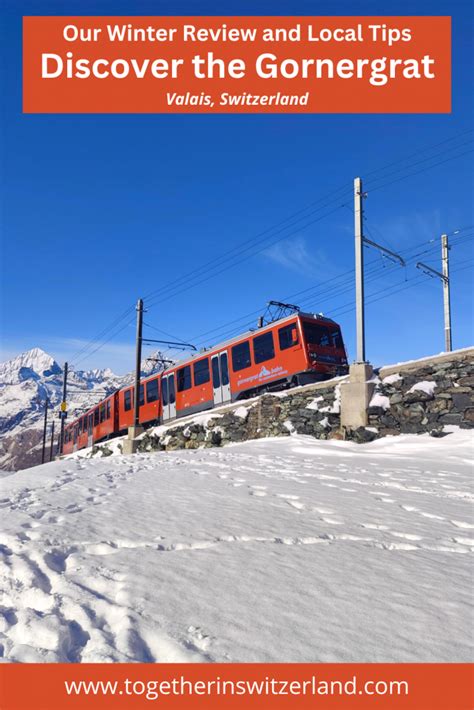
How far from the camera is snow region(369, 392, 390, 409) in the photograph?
11.4m

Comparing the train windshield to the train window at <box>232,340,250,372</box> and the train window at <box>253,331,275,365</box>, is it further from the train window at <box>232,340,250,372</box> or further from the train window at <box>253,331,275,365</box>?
the train window at <box>232,340,250,372</box>

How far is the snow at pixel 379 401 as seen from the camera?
11398 mm

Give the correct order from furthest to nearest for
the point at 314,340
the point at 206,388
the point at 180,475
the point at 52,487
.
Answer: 1. the point at 206,388
2. the point at 314,340
3. the point at 180,475
4. the point at 52,487

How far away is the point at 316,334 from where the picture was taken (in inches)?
614

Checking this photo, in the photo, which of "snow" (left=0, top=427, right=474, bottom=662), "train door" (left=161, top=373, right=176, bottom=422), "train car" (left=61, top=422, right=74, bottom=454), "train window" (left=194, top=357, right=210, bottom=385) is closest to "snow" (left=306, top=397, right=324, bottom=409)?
"snow" (left=0, top=427, right=474, bottom=662)

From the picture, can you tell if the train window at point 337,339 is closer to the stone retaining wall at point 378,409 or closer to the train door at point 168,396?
the stone retaining wall at point 378,409

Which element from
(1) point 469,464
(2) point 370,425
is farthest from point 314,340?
(1) point 469,464

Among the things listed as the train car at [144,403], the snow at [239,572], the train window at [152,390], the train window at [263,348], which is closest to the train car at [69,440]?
the train car at [144,403]

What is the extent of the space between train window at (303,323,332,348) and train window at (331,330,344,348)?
12.4 inches

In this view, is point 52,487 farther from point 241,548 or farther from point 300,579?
point 300,579

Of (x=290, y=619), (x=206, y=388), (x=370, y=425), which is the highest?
(x=206, y=388)

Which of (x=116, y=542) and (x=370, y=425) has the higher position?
(x=370, y=425)
